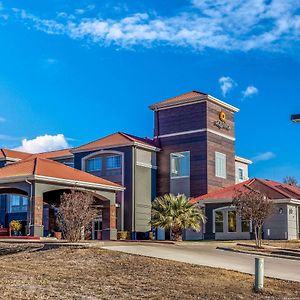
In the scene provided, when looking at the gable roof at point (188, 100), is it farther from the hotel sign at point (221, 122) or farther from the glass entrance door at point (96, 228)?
the glass entrance door at point (96, 228)

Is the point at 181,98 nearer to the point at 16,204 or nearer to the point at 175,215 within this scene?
the point at 175,215

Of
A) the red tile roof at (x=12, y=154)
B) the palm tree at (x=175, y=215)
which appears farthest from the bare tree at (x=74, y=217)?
the red tile roof at (x=12, y=154)

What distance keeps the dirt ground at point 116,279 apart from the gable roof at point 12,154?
3836 cm

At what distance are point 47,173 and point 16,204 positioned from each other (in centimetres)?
2196

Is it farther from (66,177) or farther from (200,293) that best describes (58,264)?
(66,177)

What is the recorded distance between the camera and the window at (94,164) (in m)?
51.9

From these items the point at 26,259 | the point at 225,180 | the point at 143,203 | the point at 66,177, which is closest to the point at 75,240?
the point at 26,259

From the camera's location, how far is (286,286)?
54.7ft

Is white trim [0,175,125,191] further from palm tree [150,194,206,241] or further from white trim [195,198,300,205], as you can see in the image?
white trim [195,198,300,205]

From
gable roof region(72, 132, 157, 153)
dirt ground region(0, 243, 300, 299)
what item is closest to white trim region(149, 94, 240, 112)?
gable roof region(72, 132, 157, 153)

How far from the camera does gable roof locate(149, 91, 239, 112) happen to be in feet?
165

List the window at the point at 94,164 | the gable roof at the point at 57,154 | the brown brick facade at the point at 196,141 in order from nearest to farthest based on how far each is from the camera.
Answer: the brown brick facade at the point at 196,141 → the window at the point at 94,164 → the gable roof at the point at 57,154

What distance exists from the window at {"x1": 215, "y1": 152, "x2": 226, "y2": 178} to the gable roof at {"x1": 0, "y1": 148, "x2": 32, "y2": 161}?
68.7 feet

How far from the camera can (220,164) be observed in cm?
5209
